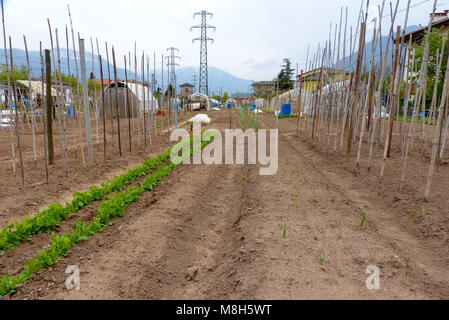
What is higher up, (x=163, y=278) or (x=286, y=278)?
(x=286, y=278)

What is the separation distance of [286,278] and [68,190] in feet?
15.1

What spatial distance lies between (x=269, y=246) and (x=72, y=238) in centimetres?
240

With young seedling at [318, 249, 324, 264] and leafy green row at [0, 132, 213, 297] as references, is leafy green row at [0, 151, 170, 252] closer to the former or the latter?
leafy green row at [0, 132, 213, 297]

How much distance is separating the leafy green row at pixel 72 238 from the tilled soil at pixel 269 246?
0.09m

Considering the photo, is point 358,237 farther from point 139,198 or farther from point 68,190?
point 68,190

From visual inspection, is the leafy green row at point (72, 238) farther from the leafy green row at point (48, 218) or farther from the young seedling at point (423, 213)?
the young seedling at point (423, 213)

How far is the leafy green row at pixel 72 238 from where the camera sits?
2.80 metres

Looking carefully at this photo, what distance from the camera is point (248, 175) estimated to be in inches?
274

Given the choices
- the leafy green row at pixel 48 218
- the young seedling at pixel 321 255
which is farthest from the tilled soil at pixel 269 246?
the leafy green row at pixel 48 218

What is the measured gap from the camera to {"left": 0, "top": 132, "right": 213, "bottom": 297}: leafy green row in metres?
2.80

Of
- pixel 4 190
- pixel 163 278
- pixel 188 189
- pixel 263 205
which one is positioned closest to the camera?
pixel 163 278

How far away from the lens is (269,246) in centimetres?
338
